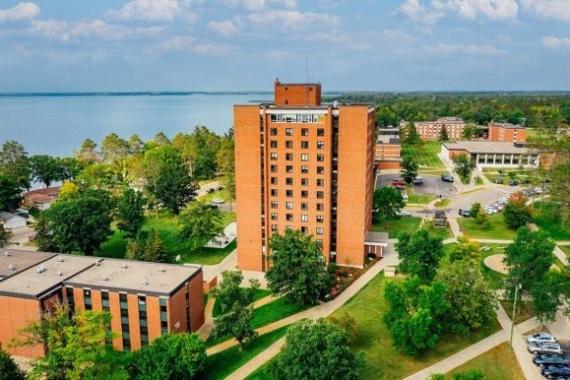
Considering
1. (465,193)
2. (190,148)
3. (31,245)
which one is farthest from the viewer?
(190,148)

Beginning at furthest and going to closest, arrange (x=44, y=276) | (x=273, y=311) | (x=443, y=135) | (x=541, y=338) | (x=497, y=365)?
(x=443, y=135) → (x=273, y=311) → (x=44, y=276) → (x=541, y=338) → (x=497, y=365)

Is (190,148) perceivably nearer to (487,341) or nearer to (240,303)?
(240,303)

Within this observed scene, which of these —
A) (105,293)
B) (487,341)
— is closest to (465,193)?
(487,341)

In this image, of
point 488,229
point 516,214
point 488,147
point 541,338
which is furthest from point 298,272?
point 488,147

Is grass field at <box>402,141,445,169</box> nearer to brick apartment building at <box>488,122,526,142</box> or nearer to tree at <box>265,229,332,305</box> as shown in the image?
brick apartment building at <box>488,122,526,142</box>

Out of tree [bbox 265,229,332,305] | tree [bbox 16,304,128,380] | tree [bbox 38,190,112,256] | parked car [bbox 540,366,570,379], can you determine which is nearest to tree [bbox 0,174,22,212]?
tree [bbox 38,190,112,256]

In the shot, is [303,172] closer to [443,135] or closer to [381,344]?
[381,344]
